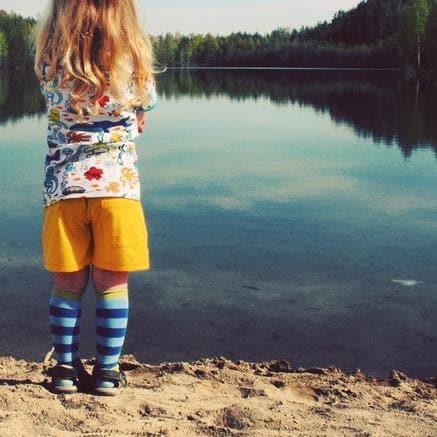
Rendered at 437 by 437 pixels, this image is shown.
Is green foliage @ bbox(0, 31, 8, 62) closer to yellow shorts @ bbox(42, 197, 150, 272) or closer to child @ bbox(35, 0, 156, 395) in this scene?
child @ bbox(35, 0, 156, 395)

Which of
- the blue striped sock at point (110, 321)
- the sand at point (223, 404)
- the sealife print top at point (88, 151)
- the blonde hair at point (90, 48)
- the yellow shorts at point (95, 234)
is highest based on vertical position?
the blonde hair at point (90, 48)

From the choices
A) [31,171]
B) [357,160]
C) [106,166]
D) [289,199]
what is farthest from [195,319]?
[357,160]

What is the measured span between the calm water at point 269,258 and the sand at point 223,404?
0.41 metres

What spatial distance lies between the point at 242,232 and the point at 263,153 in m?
6.62

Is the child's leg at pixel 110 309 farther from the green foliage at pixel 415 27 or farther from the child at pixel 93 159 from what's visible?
the green foliage at pixel 415 27

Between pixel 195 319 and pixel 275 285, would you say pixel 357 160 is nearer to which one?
pixel 275 285

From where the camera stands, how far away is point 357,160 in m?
12.8

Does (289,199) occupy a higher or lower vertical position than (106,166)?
lower

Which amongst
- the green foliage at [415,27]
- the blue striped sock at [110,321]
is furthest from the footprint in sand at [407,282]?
the green foliage at [415,27]

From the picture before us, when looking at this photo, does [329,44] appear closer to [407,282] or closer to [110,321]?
[407,282]

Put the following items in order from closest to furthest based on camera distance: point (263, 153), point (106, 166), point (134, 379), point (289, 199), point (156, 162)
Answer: point (106, 166) → point (134, 379) → point (289, 199) → point (156, 162) → point (263, 153)

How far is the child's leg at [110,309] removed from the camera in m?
3.06

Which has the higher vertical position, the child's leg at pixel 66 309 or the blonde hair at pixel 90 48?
the blonde hair at pixel 90 48

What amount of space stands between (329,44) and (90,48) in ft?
360
